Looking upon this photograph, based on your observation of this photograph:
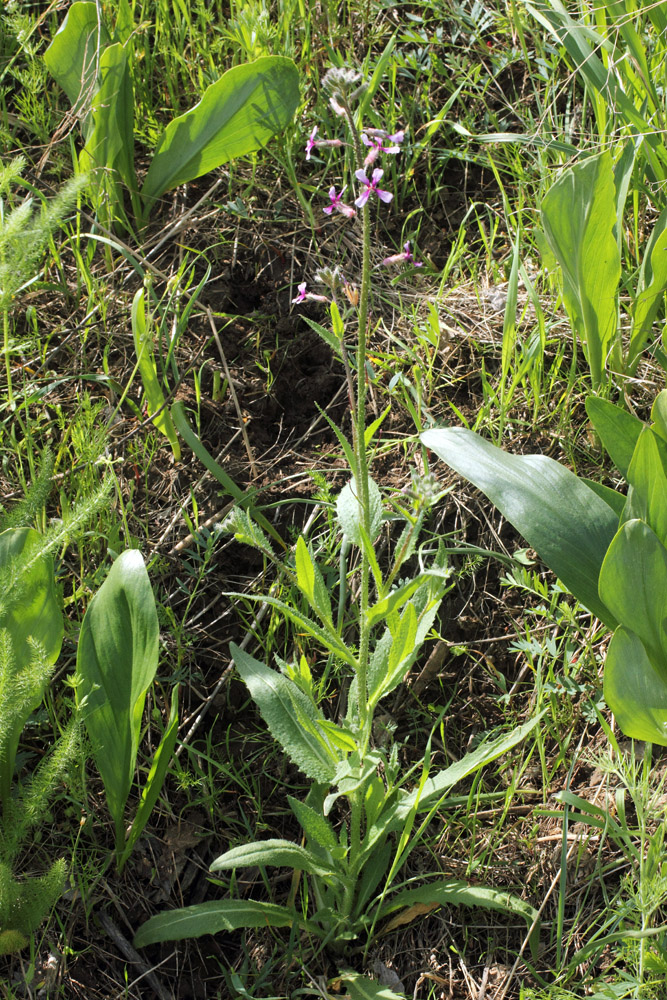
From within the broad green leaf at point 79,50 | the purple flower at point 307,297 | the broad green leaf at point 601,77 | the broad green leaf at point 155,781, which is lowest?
the broad green leaf at point 155,781

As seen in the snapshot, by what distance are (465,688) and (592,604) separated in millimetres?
411

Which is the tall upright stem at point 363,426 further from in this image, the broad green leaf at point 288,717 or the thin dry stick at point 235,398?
the thin dry stick at point 235,398

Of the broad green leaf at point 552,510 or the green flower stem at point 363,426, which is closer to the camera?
the green flower stem at point 363,426

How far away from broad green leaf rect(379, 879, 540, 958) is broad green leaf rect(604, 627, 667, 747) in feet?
1.37

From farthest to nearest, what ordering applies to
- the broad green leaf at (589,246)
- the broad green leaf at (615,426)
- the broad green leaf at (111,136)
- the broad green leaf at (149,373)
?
1. the broad green leaf at (111,136)
2. the broad green leaf at (149,373)
3. the broad green leaf at (589,246)
4. the broad green leaf at (615,426)

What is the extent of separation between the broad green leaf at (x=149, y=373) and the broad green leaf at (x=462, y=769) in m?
1.07

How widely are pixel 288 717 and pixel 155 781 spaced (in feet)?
0.98

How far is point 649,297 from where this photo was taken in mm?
2068

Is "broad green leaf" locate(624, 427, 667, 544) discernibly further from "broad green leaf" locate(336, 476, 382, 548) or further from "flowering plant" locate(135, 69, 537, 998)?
"broad green leaf" locate(336, 476, 382, 548)

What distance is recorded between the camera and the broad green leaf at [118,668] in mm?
1687

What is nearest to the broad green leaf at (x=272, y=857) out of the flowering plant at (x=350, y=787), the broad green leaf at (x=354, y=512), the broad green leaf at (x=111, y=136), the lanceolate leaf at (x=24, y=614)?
the flowering plant at (x=350, y=787)

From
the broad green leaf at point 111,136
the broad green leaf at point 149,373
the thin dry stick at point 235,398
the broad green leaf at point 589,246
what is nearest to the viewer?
the broad green leaf at point 589,246

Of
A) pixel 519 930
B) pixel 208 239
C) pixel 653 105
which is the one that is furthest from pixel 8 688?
pixel 653 105

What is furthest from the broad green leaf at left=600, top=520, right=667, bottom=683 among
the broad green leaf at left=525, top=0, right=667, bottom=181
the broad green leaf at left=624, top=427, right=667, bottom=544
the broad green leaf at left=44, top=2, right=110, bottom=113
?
the broad green leaf at left=44, top=2, right=110, bottom=113
